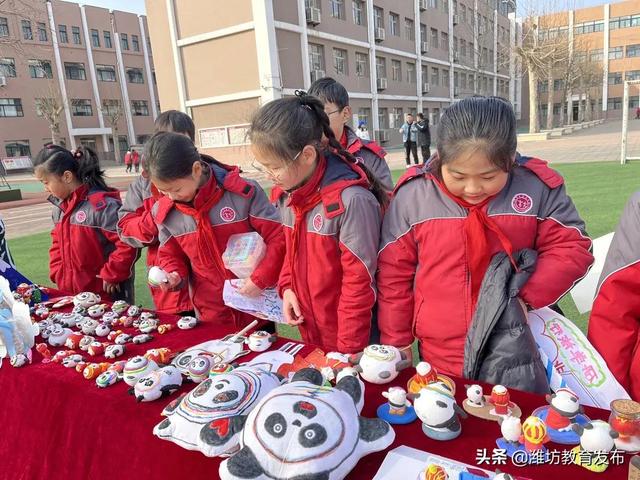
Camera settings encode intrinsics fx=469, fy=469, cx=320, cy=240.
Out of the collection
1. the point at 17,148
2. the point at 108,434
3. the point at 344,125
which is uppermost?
the point at 17,148

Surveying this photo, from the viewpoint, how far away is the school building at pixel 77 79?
2477 cm

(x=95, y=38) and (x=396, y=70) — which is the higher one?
(x=95, y=38)

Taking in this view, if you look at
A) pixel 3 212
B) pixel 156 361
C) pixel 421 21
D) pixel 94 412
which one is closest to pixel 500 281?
pixel 156 361

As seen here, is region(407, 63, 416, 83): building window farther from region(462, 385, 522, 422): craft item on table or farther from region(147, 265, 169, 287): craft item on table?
region(462, 385, 522, 422): craft item on table

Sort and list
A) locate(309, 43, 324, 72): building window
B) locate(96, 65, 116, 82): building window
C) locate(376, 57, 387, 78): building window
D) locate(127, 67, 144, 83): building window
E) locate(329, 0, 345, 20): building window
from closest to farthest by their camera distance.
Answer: locate(309, 43, 324, 72): building window < locate(329, 0, 345, 20): building window < locate(376, 57, 387, 78): building window < locate(96, 65, 116, 82): building window < locate(127, 67, 144, 83): building window

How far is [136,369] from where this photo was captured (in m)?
1.21

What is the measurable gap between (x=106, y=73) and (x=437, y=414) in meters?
32.9

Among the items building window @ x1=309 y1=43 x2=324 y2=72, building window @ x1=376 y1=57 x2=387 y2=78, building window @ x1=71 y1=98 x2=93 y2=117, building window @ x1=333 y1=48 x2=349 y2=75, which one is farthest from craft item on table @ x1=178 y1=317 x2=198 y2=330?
building window @ x1=71 y1=98 x2=93 y2=117

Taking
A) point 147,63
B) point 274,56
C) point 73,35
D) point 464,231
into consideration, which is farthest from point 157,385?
point 147,63

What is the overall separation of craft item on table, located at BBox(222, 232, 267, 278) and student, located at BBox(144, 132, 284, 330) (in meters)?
0.03

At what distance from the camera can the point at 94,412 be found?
1.17 meters

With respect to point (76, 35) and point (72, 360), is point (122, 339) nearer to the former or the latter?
point (72, 360)

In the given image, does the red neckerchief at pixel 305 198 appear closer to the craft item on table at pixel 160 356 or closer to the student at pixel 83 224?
the craft item on table at pixel 160 356

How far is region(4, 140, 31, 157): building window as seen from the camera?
2467 cm
